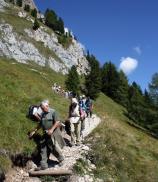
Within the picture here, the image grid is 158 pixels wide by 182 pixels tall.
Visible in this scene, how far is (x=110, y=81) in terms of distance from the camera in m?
138

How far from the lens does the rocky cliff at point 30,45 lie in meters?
117

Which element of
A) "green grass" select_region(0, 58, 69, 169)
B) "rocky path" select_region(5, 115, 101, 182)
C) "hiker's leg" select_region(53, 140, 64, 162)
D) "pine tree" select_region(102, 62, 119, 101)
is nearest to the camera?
"rocky path" select_region(5, 115, 101, 182)

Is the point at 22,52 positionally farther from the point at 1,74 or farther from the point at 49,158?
the point at 49,158

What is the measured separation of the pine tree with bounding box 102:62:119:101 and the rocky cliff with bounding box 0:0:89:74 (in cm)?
934

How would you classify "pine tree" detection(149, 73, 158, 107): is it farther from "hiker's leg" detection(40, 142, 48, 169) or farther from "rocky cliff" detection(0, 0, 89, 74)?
"hiker's leg" detection(40, 142, 48, 169)

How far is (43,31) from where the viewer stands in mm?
140125

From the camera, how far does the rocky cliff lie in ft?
384

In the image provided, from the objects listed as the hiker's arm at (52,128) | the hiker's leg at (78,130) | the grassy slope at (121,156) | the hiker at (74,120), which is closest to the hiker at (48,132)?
the hiker's arm at (52,128)

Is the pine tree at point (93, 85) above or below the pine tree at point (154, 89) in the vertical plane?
above

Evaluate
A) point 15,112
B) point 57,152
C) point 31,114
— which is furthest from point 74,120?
point 57,152

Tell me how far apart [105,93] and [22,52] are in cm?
3228

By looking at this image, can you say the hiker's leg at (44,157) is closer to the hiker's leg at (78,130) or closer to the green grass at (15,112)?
the green grass at (15,112)

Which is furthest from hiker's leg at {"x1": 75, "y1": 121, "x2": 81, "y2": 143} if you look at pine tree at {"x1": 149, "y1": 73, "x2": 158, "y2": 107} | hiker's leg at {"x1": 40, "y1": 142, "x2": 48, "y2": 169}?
pine tree at {"x1": 149, "y1": 73, "x2": 158, "y2": 107}

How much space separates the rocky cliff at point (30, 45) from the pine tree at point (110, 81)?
368 inches
